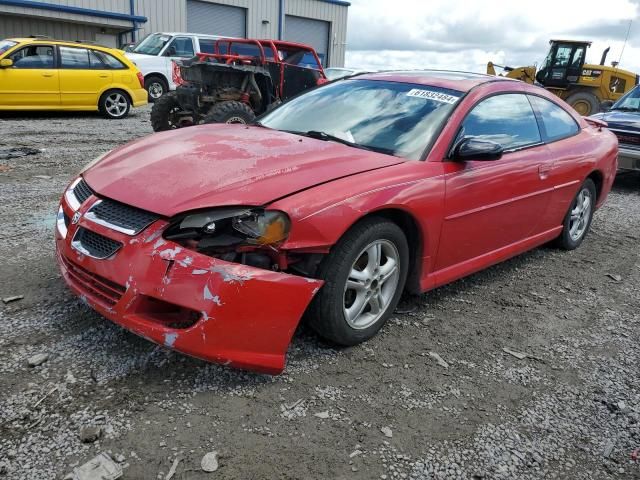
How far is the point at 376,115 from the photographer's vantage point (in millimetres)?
3547

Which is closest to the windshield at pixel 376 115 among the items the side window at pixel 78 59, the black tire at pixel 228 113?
the black tire at pixel 228 113

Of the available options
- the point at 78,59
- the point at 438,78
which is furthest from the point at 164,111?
the point at 438,78

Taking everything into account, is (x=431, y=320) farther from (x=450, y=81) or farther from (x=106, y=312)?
(x=106, y=312)

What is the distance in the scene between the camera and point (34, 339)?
2811 millimetres

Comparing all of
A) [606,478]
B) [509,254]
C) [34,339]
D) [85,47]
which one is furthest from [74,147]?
[606,478]

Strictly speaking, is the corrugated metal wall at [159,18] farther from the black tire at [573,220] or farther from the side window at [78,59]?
the black tire at [573,220]

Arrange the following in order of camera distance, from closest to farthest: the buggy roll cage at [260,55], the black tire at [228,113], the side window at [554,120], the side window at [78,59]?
the side window at [554,120], the black tire at [228,113], the buggy roll cage at [260,55], the side window at [78,59]

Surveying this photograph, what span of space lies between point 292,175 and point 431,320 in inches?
53.6

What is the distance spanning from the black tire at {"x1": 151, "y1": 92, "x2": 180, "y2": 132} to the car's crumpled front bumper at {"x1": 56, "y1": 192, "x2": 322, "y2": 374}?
6.40 meters

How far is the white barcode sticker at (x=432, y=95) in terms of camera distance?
3557 millimetres

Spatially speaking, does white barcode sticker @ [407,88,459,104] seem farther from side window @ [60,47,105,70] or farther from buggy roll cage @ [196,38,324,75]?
side window @ [60,47,105,70]

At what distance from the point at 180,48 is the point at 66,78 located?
4.92 metres

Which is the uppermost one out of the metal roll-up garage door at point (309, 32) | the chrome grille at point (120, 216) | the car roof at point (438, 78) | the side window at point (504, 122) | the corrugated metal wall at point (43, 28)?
the metal roll-up garage door at point (309, 32)

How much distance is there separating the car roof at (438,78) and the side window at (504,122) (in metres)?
0.17
